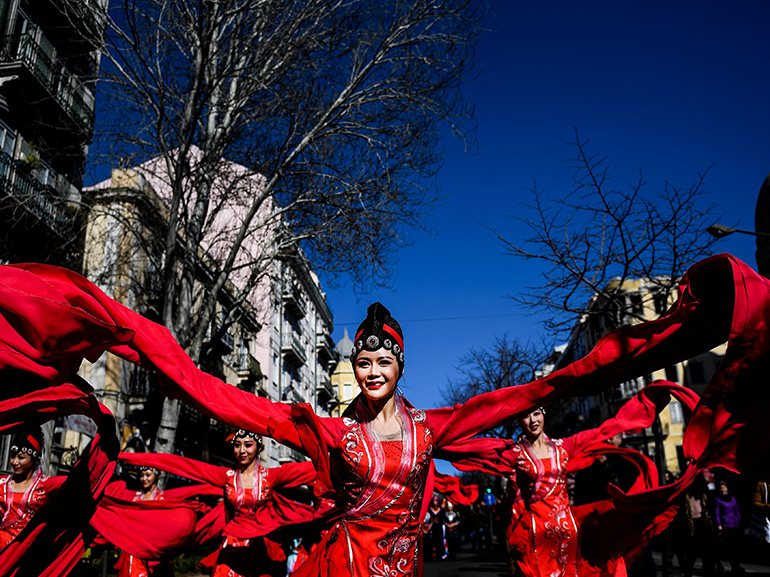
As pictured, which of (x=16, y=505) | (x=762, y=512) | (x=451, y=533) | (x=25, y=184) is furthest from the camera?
(x=451, y=533)

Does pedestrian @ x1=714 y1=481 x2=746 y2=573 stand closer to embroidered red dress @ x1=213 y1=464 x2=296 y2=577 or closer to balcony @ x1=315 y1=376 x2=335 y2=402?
embroidered red dress @ x1=213 y1=464 x2=296 y2=577

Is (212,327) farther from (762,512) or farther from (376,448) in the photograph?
(376,448)

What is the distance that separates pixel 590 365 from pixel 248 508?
4.56m

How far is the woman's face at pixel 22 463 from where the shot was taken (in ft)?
20.6

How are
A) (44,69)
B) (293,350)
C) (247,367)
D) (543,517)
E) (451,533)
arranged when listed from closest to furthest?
1. (543,517)
2. (44,69)
3. (451,533)
4. (247,367)
5. (293,350)

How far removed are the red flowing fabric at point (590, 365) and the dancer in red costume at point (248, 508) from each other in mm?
3039

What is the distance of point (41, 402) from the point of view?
11.9 ft

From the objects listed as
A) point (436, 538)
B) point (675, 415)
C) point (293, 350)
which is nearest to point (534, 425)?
point (436, 538)

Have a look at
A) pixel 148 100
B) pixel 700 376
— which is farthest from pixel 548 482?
pixel 700 376

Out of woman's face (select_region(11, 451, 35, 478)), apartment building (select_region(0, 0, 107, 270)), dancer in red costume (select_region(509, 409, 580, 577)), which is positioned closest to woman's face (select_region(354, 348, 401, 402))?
dancer in red costume (select_region(509, 409, 580, 577))

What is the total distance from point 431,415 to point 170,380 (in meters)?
1.38

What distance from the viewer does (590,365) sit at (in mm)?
3342

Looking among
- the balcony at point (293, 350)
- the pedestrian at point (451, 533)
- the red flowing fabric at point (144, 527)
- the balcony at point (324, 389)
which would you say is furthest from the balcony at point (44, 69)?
the balcony at point (324, 389)

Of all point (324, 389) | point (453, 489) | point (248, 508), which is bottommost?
point (248, 508)
